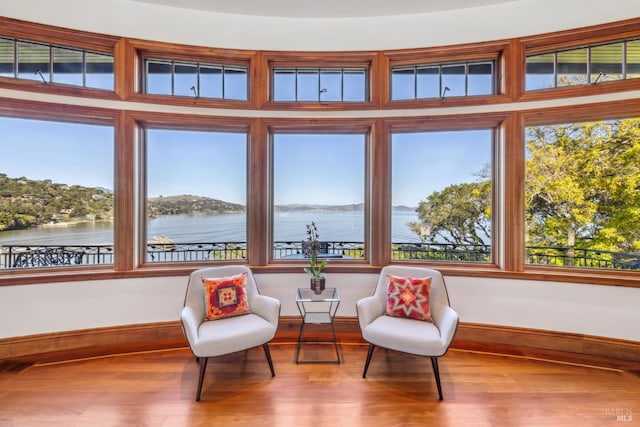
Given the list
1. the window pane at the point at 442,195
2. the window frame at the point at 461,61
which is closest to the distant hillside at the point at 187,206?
the window pane at the point at 442,195

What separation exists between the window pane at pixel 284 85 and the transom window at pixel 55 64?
5.34 feet

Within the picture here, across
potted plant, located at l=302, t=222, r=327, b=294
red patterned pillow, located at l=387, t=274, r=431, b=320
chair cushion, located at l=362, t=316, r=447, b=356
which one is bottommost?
chair cushion, located at l=362, t=316, r=447, b=356

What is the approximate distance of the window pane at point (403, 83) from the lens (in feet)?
10.4

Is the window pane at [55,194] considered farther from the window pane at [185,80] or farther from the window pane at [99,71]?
the window pane at [185,80]

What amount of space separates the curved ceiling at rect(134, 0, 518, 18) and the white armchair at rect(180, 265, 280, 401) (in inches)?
103

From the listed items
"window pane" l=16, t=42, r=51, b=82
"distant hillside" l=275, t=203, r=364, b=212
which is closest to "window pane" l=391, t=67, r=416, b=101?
"distant hillside" l=275, t=203, r=364, b=212

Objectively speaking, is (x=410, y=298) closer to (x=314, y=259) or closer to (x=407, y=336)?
(x=407, y=336)

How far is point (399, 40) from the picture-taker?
10.2 ft

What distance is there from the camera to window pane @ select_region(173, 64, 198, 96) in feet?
10.2

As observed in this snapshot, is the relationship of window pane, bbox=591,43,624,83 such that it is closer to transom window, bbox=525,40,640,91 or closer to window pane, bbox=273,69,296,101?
transom window, bbox=525,40,640,91

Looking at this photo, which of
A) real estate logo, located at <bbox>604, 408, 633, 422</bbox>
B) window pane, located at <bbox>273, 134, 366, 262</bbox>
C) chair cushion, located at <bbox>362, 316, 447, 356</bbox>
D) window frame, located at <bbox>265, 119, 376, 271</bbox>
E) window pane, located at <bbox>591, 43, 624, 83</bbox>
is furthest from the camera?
window pane, located at <bbox>273, 134, 366, 262</bbox>

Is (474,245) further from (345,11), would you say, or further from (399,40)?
(345,11)

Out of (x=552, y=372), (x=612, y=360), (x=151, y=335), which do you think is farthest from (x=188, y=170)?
(x=612, y=360)

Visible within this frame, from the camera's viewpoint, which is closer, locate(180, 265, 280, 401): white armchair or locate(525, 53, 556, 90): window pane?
locate(180, 265, 280, 401): white armchair
